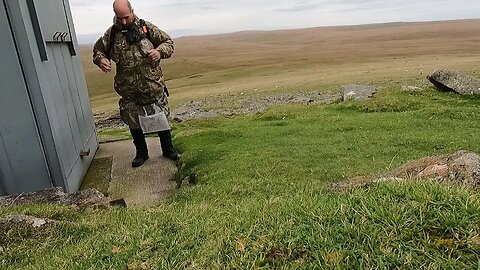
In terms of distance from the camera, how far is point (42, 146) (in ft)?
21.0

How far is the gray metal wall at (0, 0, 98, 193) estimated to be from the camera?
19.7ft

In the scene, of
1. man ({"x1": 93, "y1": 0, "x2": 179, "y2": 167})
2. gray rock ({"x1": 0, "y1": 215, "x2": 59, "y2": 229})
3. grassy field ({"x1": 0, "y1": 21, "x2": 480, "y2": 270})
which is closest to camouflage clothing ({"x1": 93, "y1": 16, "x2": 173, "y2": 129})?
man ({"x1": 93, "y1": 0, "x2": 179, "y2": 167})

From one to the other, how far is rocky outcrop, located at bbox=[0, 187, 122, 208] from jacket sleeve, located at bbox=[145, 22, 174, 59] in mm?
2645

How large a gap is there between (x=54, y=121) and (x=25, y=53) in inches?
43.2

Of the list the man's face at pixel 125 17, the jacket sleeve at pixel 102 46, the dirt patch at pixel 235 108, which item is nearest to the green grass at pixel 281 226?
the jacket sleeve at pixel 102 46

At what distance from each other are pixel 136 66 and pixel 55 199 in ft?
8.55

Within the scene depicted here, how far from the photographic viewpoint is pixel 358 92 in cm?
1566

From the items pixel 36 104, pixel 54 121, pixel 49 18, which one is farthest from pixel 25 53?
pixel 49 18

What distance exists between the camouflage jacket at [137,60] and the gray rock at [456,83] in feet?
30.9

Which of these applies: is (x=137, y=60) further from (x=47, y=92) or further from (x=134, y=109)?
(x=47, y=92)

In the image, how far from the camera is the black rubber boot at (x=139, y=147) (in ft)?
27.1

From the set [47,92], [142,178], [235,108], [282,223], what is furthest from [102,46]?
[235,108]

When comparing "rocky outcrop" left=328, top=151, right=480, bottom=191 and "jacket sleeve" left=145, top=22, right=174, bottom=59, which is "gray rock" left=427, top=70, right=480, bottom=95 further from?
"rocky outcrop" left=328, top=151, right=480, bottom=191

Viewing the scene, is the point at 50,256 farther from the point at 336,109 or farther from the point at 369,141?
the point at 336,109
